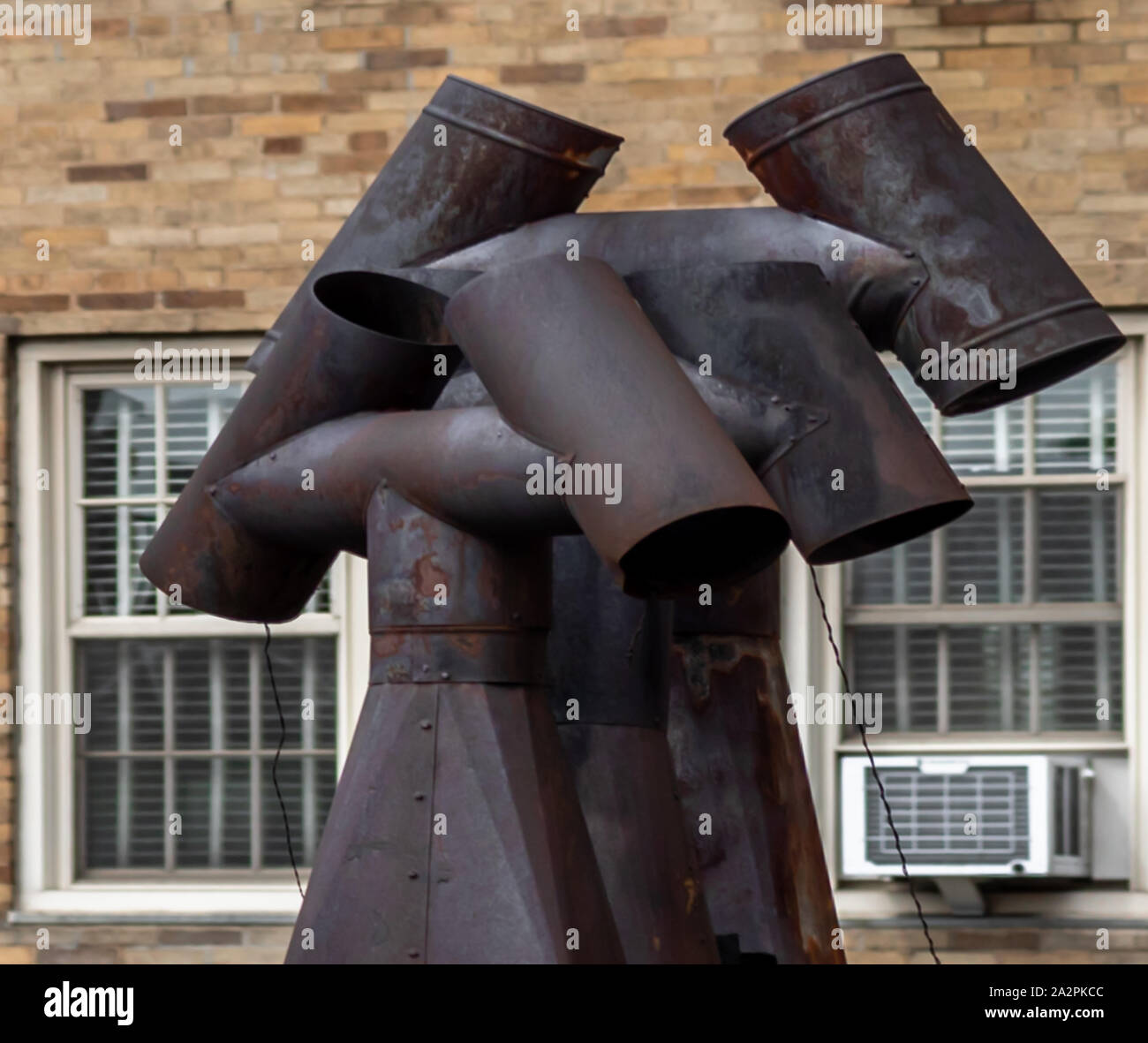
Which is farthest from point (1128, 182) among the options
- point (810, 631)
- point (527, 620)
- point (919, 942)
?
point (527, 620)

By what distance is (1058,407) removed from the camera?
5.91 meters

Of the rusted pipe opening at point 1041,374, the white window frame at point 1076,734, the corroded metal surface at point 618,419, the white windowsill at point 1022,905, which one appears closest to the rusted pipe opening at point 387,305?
the corroded metal surface at point 618,419

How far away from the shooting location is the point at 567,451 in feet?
9.13

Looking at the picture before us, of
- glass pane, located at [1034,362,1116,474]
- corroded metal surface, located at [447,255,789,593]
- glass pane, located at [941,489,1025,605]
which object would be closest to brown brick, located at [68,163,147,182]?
glass pane, located at [941,489,1025,605]

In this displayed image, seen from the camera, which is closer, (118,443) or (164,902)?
(164,902)

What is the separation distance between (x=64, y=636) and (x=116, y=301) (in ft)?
3.38

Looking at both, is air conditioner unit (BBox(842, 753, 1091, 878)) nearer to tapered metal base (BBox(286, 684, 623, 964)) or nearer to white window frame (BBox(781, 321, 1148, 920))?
white window frame (BBox(781, 321, 1148, 920))

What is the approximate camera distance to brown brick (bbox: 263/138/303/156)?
6.05 metres

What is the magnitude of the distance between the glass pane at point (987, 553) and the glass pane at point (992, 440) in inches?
3.6

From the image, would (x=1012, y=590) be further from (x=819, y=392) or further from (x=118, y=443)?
(x=819, y=392)

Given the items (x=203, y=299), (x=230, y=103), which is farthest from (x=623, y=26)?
(x=203, y=299)

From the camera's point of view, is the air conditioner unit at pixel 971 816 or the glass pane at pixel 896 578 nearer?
the air conditioner unit at pixel 971 816

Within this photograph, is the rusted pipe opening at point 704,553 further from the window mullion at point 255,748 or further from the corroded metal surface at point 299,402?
the window mullion at point 255,748

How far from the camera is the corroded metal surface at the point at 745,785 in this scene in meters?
3.46
